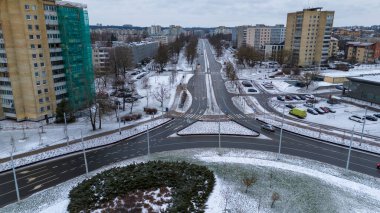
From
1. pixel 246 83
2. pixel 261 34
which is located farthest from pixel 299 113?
pixel 261 34

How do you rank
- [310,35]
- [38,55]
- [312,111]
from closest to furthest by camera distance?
1. [38,55]
2. [312,111]
3. [310,35]

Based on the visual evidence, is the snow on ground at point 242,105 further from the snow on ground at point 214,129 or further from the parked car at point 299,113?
the snow on ground at point 214,129

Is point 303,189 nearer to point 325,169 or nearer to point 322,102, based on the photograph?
point 325,169

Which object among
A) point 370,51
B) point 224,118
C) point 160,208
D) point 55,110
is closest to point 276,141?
point 224,118

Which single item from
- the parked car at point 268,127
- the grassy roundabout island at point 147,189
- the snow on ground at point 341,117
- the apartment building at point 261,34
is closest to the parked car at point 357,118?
the snow on ground at point 341,117

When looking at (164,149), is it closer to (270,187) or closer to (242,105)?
(270,187)

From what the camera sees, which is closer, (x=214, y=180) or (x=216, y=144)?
(x=214, y=180)
